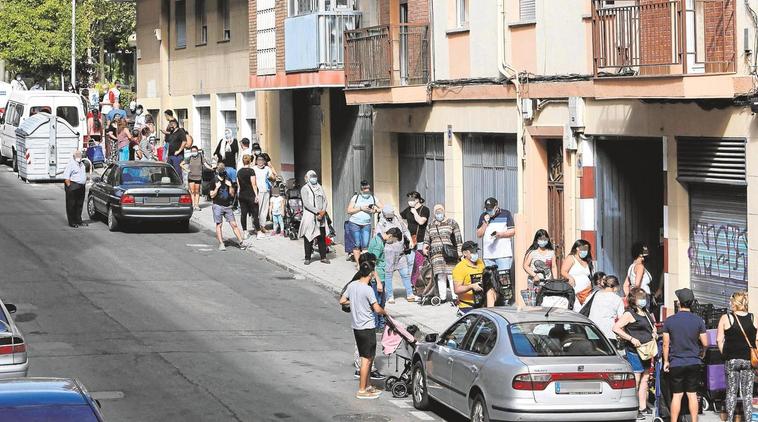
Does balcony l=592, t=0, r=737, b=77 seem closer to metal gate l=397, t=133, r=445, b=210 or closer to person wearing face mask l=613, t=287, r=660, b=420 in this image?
person wearing face mask l=613, t=287, r=660, b=420

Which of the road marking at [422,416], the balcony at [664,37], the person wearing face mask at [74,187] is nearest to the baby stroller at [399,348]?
the road marking at [422,416]

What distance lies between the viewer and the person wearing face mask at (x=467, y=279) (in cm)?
1923

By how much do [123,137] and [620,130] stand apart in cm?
2226

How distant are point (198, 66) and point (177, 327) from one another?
72.7 ft

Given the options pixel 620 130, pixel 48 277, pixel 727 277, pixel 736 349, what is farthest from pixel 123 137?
pixel 736 349

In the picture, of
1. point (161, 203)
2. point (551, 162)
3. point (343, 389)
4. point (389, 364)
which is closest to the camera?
point (343, 389)

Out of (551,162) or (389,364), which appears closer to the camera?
(389,364)

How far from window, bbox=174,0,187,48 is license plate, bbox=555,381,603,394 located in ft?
103

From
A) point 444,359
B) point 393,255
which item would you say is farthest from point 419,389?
point 393,255

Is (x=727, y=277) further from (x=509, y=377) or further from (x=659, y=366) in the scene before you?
(x=509, y=377)

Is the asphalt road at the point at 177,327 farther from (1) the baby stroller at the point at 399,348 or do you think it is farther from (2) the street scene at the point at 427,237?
(1) the baby stroller at the point at 399,348

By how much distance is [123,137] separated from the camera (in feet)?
131

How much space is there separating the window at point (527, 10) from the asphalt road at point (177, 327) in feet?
18.9

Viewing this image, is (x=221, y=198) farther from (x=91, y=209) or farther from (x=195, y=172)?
(x=195, y=172)
